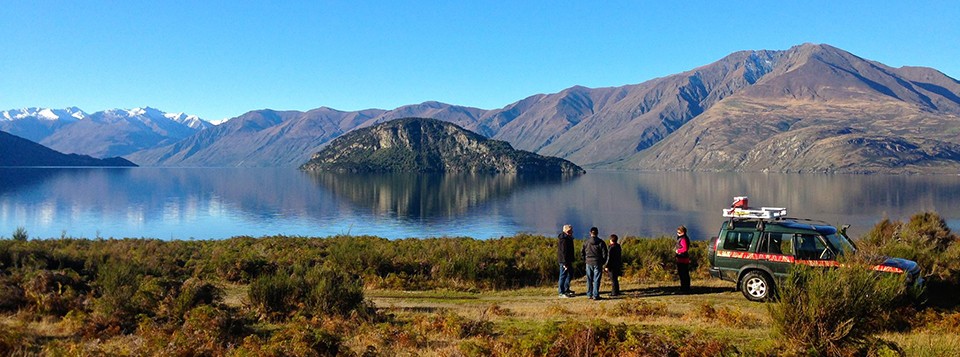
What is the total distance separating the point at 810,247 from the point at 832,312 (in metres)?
5.03

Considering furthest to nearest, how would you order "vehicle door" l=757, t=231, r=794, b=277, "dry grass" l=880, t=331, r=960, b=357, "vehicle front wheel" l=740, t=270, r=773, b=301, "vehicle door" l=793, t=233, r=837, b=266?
"vehicle front wheel" l=740, t=270, r=773, b=301 → "vehicle door" l=757, t=231, r=794, b=277 → "vehicle door" l=793, t=233, r=837, b=266 → "dry grass" l=880, t=331, r=960, b=357

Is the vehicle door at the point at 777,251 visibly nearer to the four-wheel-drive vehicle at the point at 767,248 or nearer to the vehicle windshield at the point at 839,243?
the four-wheel-drive vehicle at the point at 767,248

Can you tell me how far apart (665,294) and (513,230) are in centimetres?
4301

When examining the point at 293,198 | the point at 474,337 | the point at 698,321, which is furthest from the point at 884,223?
the point at 293,198

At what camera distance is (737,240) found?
1348 centimetres

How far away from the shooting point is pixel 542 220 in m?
67.0

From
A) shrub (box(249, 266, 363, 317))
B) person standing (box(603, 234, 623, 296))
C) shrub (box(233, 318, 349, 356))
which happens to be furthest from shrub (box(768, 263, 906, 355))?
shrub (box(249, 266, 363, 317))

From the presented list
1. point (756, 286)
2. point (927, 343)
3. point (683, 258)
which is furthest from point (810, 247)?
point (927, 343)

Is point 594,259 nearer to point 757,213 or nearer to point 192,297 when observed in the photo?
point 757,213

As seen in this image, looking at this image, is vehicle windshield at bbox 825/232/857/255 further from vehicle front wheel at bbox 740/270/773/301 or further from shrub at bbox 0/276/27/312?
shrub at bbox 0/276/27/312

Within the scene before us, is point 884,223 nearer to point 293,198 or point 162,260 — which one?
point 162,260

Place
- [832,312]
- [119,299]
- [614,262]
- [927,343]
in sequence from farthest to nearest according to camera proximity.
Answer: [614,262] → [119,299] → [927,343] → [832,312]

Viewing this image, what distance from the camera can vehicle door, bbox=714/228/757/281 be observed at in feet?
43.3

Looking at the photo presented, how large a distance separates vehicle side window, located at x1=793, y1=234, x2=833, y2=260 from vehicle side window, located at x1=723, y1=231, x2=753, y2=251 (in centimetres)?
98
